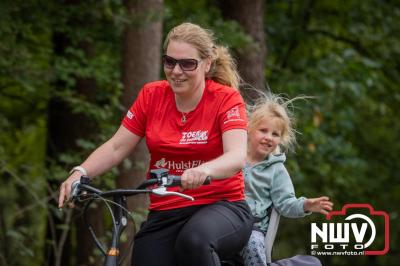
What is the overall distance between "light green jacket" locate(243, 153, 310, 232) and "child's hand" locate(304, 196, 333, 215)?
50 mm

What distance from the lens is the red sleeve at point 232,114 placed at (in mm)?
4641

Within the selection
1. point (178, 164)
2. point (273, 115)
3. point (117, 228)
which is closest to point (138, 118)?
point (178, 164)

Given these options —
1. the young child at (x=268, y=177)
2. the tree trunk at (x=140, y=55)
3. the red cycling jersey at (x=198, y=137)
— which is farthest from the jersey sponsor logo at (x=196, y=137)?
the tree trunk at (x=140, y=55)

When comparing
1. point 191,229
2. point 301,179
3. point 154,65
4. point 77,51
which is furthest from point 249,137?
point 301,179

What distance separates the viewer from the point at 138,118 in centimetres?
499

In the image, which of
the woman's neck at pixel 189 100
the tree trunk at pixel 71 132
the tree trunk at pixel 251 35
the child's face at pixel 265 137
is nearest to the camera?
the woman's neck at pixel 189 100

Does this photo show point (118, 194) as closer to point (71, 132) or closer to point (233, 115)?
point (233, 115)

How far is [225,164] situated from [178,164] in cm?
40

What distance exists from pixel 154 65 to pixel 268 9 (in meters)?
5.76

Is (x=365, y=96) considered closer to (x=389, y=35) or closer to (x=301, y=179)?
(x=389, y=35)

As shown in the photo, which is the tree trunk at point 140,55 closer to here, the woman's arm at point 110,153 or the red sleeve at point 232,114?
the woman's arm at point 110,153

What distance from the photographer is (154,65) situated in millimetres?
9750

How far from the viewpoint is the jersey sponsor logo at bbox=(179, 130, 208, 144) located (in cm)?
468

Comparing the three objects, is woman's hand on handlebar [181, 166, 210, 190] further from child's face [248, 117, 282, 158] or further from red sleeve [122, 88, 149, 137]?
child's face [248, 117, 282, 158]
